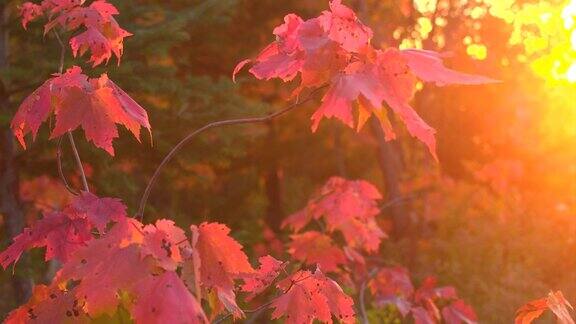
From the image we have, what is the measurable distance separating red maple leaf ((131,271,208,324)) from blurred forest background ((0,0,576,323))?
331 cm

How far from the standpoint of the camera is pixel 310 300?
8.20 feet

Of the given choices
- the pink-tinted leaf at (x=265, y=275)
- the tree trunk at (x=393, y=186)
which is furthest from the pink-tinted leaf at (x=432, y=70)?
the tree trunk at (x=393, y=186)

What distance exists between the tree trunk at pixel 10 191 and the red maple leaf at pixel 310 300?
3430mm

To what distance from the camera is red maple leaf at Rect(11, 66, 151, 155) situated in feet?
7.32

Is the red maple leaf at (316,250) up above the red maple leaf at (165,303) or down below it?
below

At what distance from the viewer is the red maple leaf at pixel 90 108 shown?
2232 mm

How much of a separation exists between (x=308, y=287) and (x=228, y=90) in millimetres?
4206

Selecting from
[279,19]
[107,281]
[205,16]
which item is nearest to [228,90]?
[205,16]

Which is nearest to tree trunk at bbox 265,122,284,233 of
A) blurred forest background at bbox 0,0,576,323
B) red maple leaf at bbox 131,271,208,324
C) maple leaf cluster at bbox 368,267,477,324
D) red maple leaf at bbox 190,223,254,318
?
blurred forest background at bbox 0,0,576,323

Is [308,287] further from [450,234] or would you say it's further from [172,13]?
[450,234]

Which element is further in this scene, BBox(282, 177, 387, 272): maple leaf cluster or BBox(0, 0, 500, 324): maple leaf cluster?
BBox(282, 177, 387, 272): maple leaf cluster

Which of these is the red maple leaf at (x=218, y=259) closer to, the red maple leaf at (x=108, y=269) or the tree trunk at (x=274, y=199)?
the red maple leaf at (x=108, y=269)

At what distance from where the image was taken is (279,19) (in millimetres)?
9297

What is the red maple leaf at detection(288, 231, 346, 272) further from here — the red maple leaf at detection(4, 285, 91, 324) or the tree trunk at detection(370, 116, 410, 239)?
the tree trunk at detection(370, 116, 410, 239)
